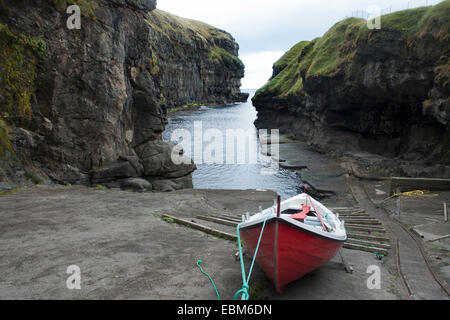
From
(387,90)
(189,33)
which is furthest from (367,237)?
(189,33)

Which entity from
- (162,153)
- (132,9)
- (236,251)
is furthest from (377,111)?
(236,251)

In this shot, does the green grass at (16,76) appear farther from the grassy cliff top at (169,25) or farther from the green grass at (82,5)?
the grassy cliff top at (169,25)

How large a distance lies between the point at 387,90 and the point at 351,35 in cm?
1237

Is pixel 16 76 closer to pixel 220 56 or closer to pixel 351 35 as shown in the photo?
pixel 351 35

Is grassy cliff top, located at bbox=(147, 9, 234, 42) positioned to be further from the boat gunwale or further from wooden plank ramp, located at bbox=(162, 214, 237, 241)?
the boat gunwale

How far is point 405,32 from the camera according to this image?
3600 cm

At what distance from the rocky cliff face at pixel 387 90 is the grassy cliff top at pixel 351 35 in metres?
0.09

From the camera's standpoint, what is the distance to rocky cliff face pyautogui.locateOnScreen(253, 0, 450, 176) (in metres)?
32.5

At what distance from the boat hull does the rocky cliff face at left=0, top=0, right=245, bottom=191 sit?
16663 millimetres

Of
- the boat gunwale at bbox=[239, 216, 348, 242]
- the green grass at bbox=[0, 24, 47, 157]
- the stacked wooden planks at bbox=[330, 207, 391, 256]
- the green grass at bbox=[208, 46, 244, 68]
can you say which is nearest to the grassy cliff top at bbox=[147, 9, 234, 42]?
the green grass at bbox=[208, 46, 244, 68]

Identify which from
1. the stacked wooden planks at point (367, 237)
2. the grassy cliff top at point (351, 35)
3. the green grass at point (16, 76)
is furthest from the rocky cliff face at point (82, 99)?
the grassy cliff top at point (351, 35)

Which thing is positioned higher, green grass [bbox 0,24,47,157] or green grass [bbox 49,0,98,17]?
green grass [bbox 49,0,98,17]

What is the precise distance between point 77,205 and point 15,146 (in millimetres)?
8580

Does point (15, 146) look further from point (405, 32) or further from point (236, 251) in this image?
point (405, 32)
